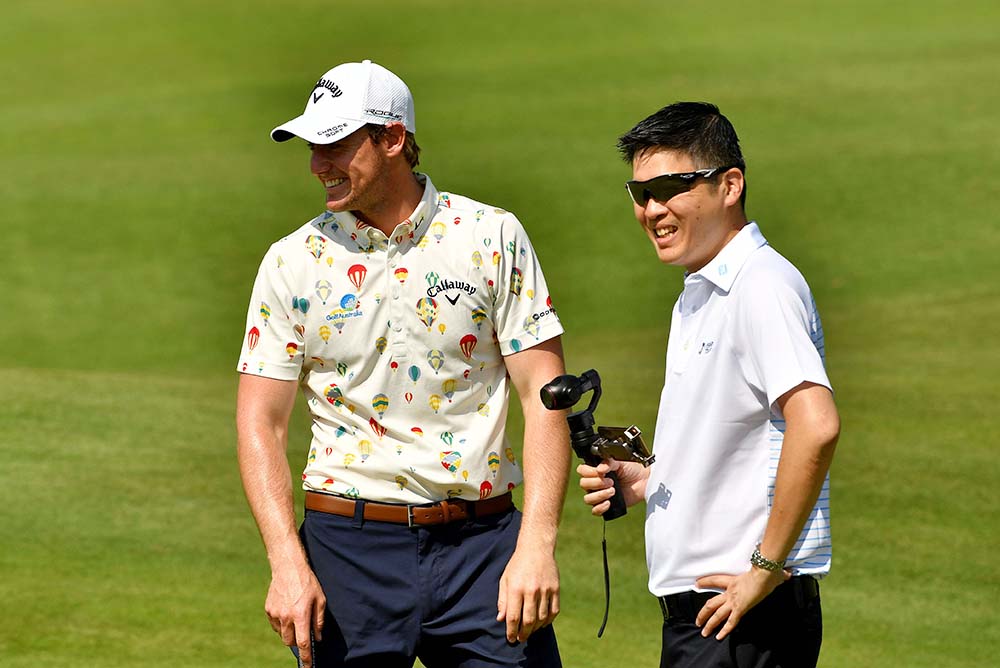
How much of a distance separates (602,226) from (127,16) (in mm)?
15145

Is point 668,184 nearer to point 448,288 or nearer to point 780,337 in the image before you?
point 780,337

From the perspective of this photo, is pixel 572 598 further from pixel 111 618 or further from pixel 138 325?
pixel 138 325

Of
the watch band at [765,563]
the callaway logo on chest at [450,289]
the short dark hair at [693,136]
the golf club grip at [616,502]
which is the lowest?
the watch band at [765,563]

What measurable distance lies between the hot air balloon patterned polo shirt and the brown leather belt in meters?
0.02

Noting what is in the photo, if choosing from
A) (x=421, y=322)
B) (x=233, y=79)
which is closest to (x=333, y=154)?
(x=421, y=322)

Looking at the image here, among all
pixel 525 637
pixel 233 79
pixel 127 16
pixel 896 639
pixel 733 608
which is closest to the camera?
pixel 733 608

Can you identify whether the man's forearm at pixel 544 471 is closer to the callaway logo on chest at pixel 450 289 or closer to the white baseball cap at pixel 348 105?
the callaway logo on chest at pixel 450 289

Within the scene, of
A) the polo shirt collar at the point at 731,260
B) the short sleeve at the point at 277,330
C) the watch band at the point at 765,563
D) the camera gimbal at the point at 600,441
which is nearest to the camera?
the watch band at the point at 765,563

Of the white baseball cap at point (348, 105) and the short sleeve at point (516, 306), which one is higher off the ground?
the white baseball cap at point (348, 105)

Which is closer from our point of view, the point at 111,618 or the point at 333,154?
the point at 333,154

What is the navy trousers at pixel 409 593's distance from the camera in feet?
14.2

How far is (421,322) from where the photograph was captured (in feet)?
14.1

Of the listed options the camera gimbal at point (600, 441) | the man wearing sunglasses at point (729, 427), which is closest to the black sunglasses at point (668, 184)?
the man wearing sunglasses at point (729, 427)

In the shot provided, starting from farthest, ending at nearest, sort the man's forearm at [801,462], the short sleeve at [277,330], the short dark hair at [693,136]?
the short sleeve at [277,330] < the short dark hair at [693,136] < the man's forearm at [801,462]
